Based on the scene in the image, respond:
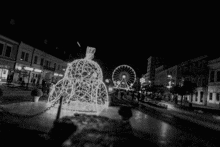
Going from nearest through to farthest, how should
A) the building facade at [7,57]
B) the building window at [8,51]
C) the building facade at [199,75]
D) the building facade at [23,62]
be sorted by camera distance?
1. the building facade at [7,57]
2. the building window at [8,51]
3. the building facade at [23,62]
4. the building facade at [199,75]

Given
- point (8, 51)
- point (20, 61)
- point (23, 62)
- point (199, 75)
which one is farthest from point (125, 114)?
point (199, 75)

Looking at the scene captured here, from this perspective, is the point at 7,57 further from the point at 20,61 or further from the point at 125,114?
the point at 125,114

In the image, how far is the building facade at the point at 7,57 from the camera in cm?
2951

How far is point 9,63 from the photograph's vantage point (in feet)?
103

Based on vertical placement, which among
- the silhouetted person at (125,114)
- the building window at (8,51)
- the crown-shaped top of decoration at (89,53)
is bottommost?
the silhouetted person at (125,114)

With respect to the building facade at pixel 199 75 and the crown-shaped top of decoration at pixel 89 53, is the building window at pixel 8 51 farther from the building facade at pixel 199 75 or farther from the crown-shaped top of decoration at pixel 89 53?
the building facade at pixel 199 75

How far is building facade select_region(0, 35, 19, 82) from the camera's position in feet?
96.8

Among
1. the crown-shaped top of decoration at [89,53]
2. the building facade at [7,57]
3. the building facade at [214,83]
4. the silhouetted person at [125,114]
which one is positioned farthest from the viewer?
the building facade at [214,83]

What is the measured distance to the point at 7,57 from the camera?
101ft

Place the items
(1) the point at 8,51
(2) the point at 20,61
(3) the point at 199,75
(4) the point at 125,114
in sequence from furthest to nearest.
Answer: (3) the point at 199,75, (2) the point at 20,61, (1) the point at 8,51, (4) the point at 125,114

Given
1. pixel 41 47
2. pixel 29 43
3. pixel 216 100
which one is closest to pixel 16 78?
pixel 29 43

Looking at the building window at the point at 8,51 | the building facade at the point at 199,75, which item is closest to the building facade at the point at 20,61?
the building window at the point at 8,51

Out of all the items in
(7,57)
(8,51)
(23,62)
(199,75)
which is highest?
(199,75)

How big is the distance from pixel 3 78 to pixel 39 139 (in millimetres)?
28370
